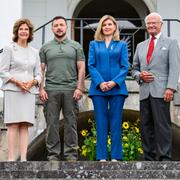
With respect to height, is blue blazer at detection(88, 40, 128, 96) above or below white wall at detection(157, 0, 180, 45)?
below

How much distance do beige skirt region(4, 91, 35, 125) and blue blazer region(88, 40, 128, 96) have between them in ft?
2.57

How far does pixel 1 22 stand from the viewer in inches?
512

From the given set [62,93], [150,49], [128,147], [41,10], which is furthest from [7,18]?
[150,49]

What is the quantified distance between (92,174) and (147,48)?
6.76ft

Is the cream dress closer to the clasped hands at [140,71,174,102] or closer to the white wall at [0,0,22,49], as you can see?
the clasped hands at [140,71,174,102]

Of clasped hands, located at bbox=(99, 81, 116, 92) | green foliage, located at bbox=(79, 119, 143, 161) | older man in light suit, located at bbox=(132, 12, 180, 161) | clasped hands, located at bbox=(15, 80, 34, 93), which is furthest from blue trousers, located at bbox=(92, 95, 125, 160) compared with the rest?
green foliage, located at bbox=(79, 119, 143, 161)

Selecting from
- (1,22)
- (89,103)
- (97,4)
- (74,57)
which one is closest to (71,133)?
(74,57)

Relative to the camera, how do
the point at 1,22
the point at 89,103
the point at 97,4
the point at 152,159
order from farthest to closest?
the point at 97,4 < the point at 1,22 < the point at 89,103 < the point at 152,159

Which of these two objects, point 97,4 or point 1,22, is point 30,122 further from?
point 97,4

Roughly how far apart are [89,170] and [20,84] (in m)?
1.59

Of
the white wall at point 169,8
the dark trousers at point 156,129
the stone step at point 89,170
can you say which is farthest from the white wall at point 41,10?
the stone step at point 89,170

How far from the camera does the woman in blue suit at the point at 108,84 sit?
328 inches

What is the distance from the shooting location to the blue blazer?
27.6 ft

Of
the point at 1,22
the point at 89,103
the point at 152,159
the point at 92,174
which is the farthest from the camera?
the point at 1,22
